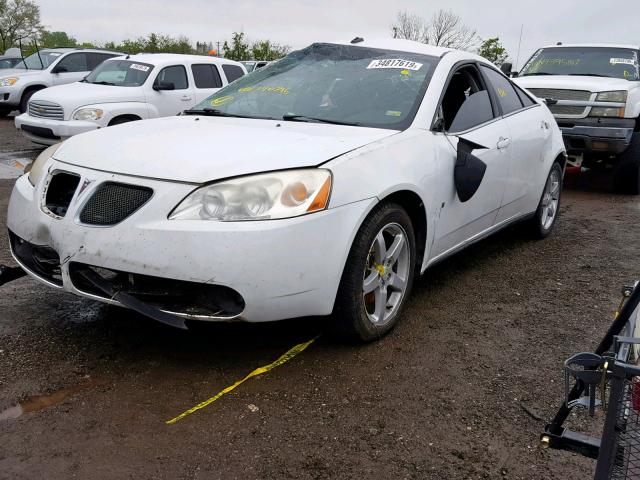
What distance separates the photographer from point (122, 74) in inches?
420

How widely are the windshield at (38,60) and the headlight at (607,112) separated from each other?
12.2 metres

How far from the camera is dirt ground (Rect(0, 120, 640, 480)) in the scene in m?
2.49

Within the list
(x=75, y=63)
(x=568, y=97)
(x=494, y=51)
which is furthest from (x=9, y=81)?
(x=494, y=51)

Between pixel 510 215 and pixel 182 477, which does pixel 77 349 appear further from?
pixel 510 215

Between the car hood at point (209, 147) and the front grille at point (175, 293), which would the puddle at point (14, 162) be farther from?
the front grille at point (175, 293)

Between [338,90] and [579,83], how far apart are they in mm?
5653

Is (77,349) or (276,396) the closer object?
(276,396)

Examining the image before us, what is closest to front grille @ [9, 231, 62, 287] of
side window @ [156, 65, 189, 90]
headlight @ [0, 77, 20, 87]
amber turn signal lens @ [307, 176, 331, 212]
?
amber turn signal lens @ [307, 176, 331, 212]

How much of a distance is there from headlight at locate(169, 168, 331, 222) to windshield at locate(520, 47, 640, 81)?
24.9 feet

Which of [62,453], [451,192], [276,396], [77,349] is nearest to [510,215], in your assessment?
[451,192]

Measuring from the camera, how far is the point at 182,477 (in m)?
2.37

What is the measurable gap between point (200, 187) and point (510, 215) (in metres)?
2.82

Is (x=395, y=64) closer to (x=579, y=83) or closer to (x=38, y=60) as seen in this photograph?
(x=579, y=83)

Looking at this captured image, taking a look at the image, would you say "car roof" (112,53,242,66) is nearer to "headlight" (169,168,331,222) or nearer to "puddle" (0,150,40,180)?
"puddle" (0,150,40,180)
